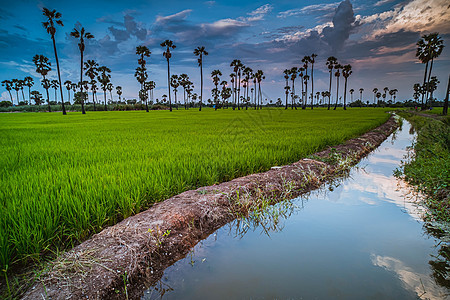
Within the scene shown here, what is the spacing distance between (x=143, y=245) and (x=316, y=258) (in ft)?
6.79

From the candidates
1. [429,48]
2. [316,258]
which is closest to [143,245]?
[316,258]

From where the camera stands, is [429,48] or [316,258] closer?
[316,258]

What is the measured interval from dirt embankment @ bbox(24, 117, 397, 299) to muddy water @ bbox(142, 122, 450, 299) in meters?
0.18

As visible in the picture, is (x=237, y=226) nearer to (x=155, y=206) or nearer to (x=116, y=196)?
(x=155, y=206)

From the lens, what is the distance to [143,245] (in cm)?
261

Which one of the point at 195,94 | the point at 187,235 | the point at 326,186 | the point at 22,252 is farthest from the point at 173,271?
the point at 195,94

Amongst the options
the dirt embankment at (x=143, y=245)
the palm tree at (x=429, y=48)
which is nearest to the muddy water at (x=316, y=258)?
the dirt embankment at (x=143, y=245)

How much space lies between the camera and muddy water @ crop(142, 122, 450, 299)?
2244 millimetres

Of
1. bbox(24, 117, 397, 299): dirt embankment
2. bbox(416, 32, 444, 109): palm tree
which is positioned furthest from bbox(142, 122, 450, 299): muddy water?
bbox(416, 32, 444, 109): palm tree

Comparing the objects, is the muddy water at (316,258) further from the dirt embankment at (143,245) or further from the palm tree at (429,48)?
the palm tree at (429,48)

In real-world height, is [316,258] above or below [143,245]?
below

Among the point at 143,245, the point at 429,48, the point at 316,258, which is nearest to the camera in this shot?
the point at 143,245

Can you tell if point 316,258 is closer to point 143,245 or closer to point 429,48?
point 143,245

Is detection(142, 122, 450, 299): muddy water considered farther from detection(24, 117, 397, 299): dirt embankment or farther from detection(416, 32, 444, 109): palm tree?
detection(416, 32, 444, 109): palm tree
